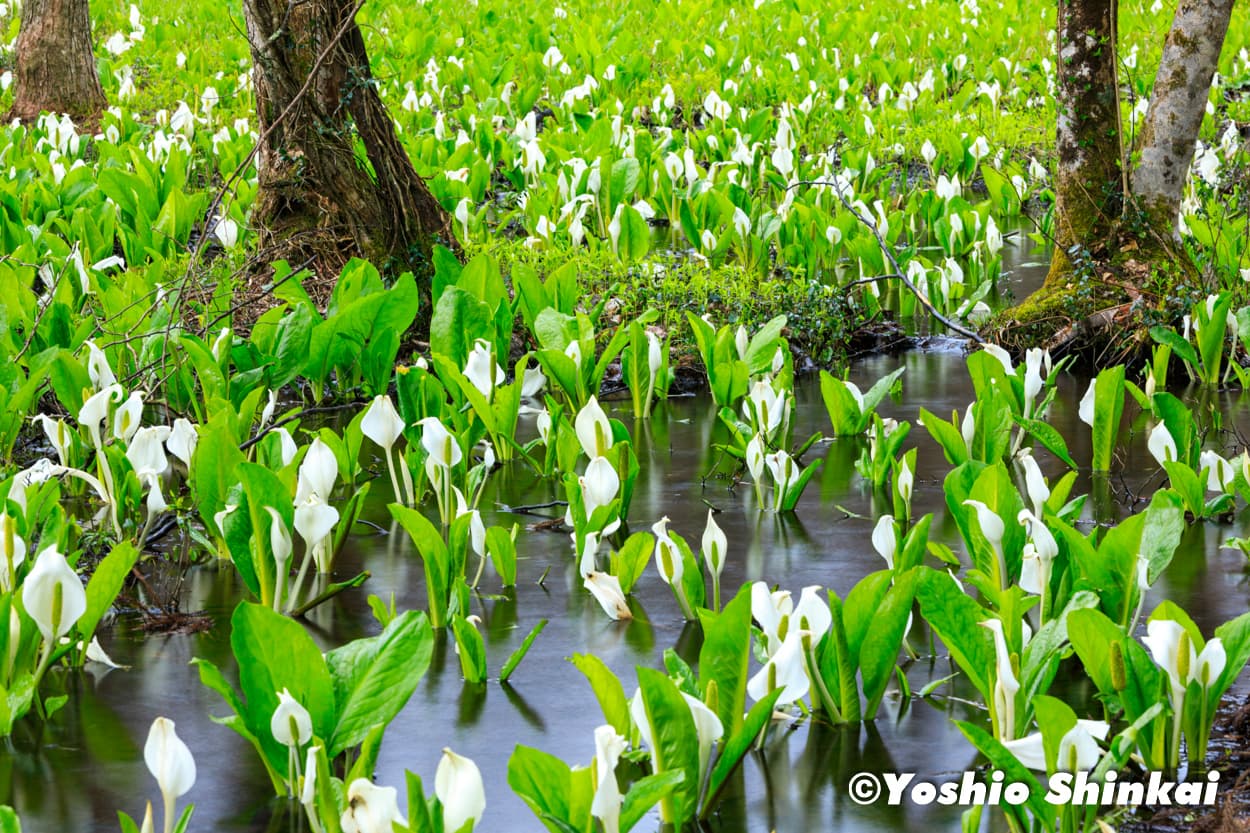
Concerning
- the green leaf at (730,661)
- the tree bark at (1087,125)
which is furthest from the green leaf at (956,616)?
the tree bark at (1087,125)

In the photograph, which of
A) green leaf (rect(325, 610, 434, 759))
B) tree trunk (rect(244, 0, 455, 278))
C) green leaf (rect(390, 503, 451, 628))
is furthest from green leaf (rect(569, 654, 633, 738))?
tree trunk (rect(244, 0, 455, 278))

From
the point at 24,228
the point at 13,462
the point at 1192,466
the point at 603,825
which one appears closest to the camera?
the point at 603,825

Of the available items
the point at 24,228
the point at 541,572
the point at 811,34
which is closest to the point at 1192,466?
the point at 541,572

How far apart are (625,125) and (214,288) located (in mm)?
4508

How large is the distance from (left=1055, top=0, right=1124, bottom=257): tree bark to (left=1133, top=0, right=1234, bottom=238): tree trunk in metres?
0.12

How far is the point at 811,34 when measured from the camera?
510 inches

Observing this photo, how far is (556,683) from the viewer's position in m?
3.01

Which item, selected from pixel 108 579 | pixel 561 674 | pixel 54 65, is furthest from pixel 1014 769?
pixel 54 65

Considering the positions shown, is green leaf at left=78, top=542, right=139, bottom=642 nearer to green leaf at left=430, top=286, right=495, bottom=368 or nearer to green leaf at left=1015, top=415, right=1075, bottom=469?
green leaf at left=430, top=286, right=495, bottom=368

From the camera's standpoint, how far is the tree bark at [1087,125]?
17.9 feet

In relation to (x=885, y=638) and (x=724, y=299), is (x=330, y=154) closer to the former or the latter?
(x=724, y=299)

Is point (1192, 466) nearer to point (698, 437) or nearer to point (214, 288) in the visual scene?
point (698, 437)

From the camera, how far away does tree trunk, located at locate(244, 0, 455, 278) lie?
18.5 feet

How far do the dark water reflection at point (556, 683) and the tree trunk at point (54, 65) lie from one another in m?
7.15
